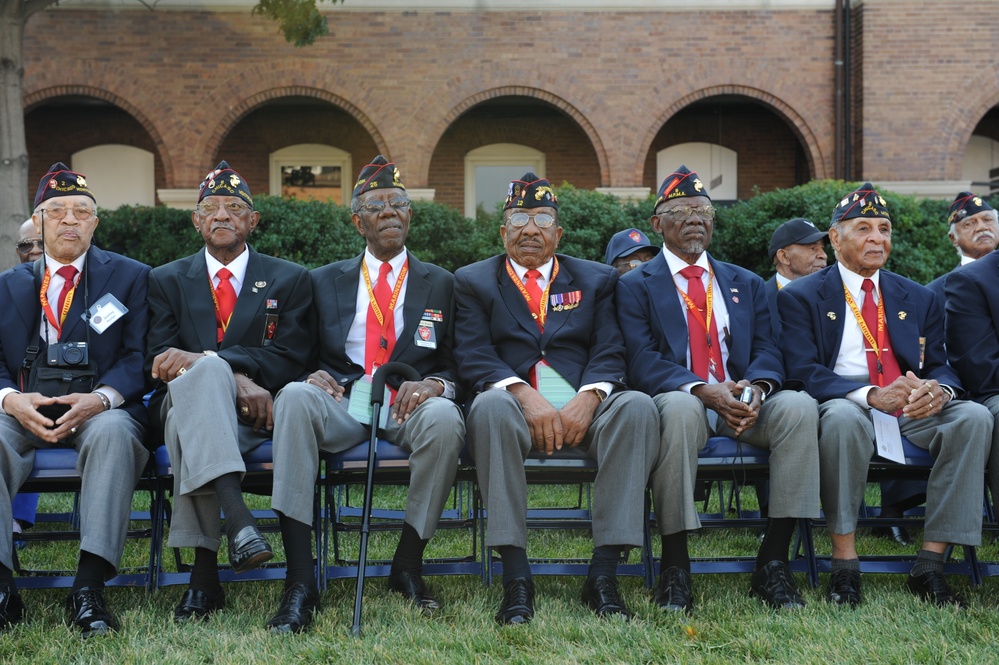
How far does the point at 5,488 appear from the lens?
4.38m

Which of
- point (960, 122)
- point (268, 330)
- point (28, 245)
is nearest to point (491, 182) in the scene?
point (960, 122)

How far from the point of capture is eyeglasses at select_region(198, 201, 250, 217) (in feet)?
17.3

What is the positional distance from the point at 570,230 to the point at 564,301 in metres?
7.16

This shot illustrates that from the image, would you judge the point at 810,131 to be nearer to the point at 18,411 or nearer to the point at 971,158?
the point at 971,158

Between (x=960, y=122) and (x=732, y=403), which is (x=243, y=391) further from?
(x=960, y=122)

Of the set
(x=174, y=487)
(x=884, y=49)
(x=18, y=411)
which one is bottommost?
(x=174, y=487)

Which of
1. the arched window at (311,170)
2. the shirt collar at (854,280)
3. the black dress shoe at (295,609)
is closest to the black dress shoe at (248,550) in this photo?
the black dress shoe at (295,609)

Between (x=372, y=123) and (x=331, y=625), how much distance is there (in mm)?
12798

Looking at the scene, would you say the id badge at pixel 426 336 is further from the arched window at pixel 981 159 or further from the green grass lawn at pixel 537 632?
the arched window at pixel 981 159

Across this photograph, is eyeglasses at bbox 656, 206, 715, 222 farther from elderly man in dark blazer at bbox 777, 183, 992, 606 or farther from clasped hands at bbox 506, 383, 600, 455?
clasped hands at bbox 506, 383, 600, 455

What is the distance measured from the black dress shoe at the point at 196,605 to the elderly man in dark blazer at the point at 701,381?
191 cm

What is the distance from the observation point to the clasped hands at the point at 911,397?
187 inches

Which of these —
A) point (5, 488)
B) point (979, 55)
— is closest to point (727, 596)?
point (5, 488)

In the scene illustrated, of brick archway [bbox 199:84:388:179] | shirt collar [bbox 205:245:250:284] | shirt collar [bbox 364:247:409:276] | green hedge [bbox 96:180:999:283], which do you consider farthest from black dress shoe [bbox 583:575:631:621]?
brick archway [bbox 199:84:388:179]
